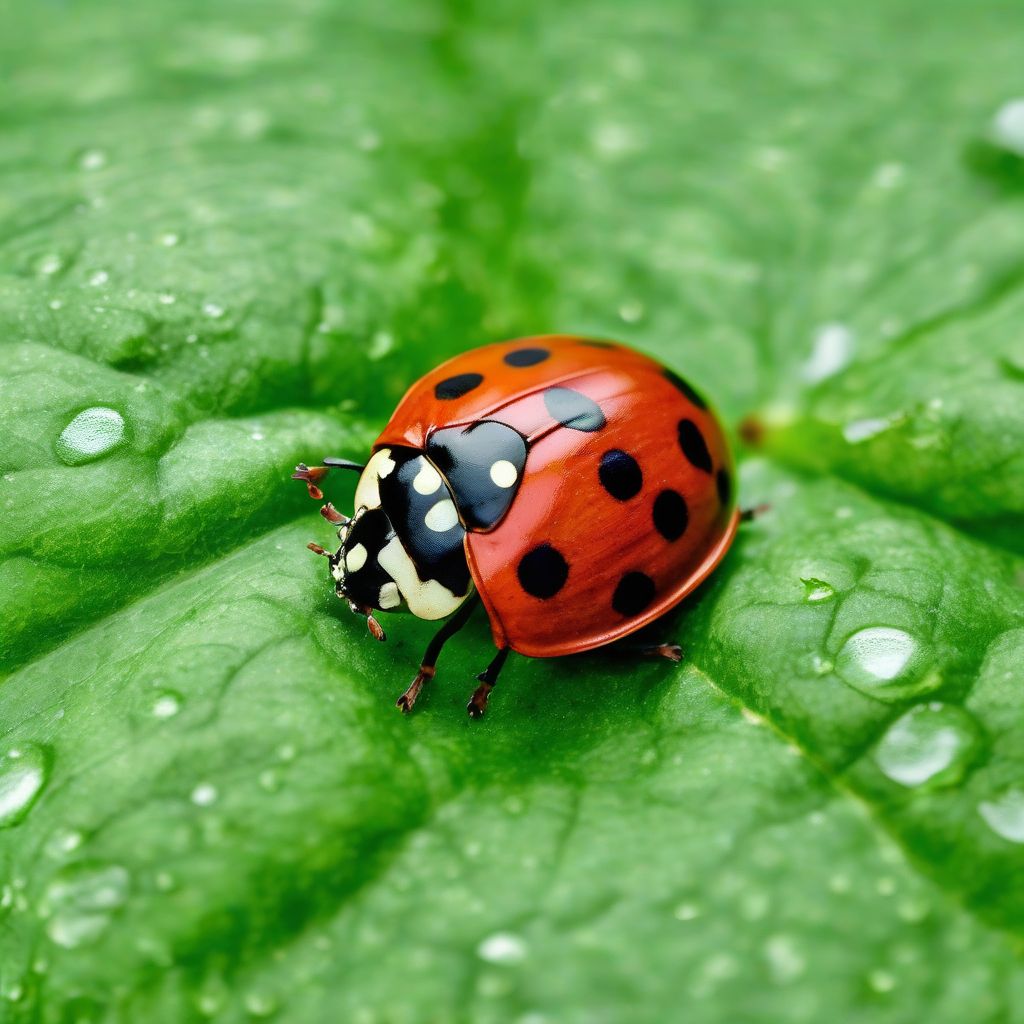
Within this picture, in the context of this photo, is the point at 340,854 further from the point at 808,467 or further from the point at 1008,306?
the point at 1008,306

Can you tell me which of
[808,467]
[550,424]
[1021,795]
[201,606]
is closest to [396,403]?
[550,424]

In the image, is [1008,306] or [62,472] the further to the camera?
[1008,306]

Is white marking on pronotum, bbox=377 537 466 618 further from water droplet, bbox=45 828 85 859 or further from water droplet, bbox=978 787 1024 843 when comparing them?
water droplet, bbox=978 787 1024 843

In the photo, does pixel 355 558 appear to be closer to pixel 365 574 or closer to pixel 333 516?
pixel 365 574

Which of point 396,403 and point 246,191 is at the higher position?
point 246,191

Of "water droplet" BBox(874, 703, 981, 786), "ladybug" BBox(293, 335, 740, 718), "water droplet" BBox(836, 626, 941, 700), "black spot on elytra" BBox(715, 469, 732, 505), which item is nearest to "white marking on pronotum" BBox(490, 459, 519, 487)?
"ladybug" BBox(293, 335, 740, 718)

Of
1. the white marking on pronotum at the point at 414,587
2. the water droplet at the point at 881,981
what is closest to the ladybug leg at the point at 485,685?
the white marking on pronotum at the point at 414,587

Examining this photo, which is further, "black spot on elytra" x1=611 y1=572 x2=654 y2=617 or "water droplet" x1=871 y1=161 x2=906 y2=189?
"water droplet" x1=871 y1=161 x2=906 y2=189

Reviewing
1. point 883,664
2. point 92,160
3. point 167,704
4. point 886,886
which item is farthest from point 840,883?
point 92,160
